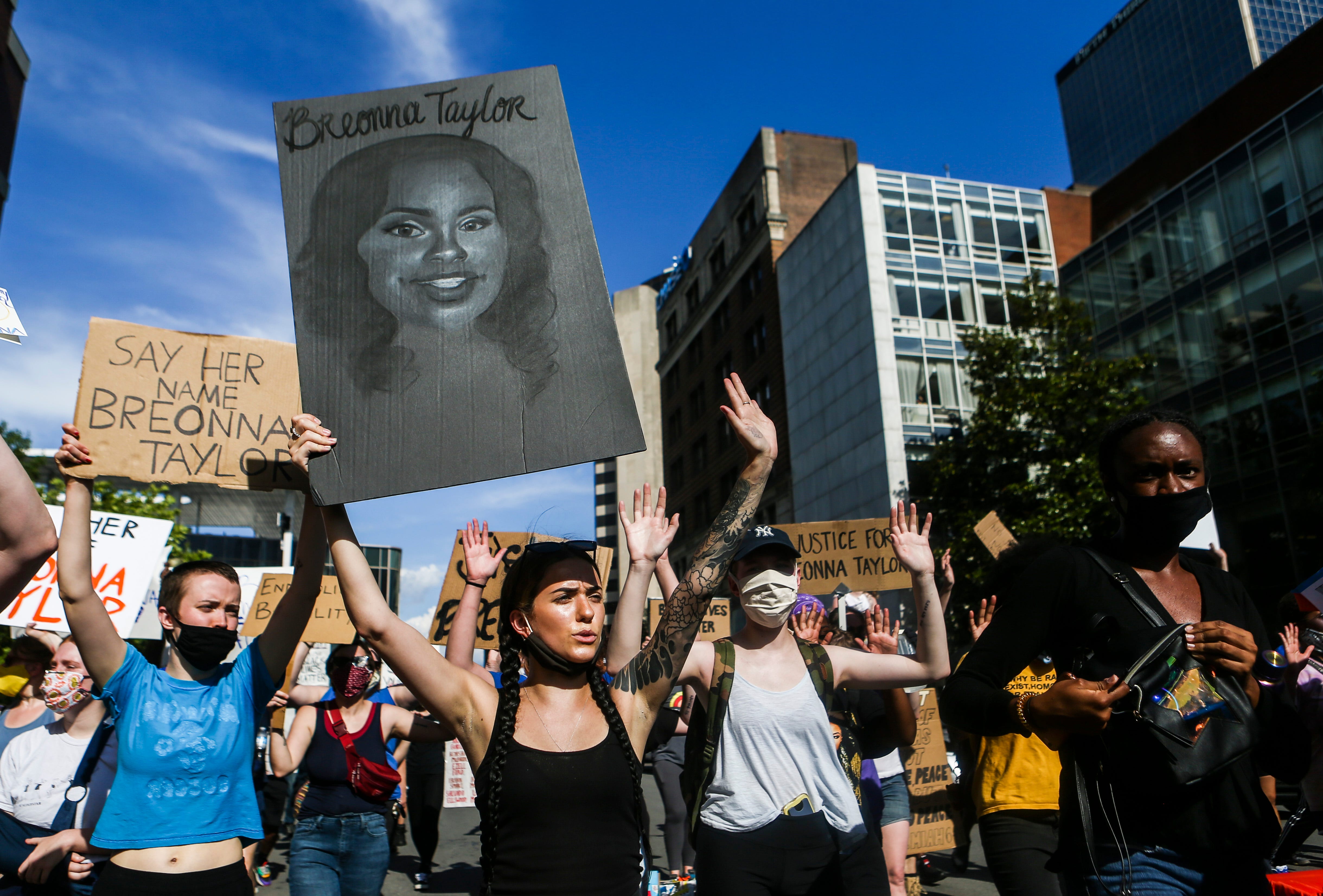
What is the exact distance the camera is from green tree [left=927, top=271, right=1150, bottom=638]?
69.6ft

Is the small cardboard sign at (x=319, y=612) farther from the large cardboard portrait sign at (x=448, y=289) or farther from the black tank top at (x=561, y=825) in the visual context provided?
the black tank top at (x=561, y=825)

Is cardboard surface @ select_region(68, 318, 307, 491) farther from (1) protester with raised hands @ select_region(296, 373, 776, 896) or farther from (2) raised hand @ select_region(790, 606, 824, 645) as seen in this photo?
(2) raised hand @ select_region(790, 606, 824, 645)

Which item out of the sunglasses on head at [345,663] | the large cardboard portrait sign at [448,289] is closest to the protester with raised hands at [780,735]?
the large cardboard portrait sign at [448,289]

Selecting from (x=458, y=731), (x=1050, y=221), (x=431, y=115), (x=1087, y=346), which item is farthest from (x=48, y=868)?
(x=1050, y=221)

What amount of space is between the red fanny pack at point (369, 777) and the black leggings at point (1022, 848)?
2926mm

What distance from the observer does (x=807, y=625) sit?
4.70 meters

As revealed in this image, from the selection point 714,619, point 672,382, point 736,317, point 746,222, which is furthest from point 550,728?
point 672,382

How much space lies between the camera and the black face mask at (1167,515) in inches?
99.0

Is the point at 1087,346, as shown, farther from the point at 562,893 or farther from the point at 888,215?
the point at 562,893

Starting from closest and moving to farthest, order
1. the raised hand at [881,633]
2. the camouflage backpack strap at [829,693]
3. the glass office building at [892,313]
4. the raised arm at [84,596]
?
the raised arm at [84,596] → the camouflage backpack strap at [829,693] → the raised hand at [881,633] → the glass office building at [892,313]

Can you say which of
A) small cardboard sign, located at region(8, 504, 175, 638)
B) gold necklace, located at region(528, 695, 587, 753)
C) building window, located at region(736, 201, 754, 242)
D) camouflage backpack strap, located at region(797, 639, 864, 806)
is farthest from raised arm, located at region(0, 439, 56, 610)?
building window, located at region(736, 201, 754, 242)

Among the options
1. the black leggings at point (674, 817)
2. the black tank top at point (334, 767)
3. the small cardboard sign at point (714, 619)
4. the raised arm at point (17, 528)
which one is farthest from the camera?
the small cardboard sign at point (714, 619)

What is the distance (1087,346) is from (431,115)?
27.0 meters

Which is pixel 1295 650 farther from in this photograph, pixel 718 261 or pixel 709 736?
pixel 718 261
